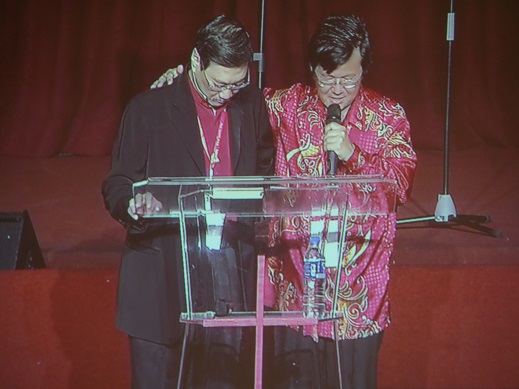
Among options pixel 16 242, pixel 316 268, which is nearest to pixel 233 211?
pixel 316 268

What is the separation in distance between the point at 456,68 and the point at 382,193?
3.85m

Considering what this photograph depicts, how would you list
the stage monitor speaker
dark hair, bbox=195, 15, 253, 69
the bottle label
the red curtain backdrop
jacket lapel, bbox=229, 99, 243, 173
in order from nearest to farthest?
the bottle label, dark hair, bbox=195, 15, 253, 69, jacket lapel, bbox=229, 99, 243, 173, the stage monitor speaker, the red curtain backdrop

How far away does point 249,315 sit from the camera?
1789 millimetres

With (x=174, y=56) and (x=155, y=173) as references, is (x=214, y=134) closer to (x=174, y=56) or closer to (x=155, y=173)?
(x=155, y=173)

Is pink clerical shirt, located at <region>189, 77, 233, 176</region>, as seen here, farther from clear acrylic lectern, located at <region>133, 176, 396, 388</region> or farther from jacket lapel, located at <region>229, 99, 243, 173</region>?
clear acrylic lectern, located at <region>133, 176, 396, 388</region>

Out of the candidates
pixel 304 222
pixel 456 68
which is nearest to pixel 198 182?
pixel 304 222

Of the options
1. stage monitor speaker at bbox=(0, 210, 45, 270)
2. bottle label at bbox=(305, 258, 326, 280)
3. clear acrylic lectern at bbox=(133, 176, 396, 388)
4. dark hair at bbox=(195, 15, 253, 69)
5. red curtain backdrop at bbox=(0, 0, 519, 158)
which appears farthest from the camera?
red curtain backdrop at bbox=(0, 0, 519, 158)

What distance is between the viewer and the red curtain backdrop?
5.16 meters

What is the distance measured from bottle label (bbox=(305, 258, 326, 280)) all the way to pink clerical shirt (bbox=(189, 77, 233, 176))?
0.38 metres

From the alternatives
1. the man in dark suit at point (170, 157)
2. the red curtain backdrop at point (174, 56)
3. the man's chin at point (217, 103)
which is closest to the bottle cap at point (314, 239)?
the man in dark suit at point (170, 157)

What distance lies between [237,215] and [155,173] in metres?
0.39

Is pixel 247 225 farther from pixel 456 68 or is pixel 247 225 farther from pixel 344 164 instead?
pixel 456 68


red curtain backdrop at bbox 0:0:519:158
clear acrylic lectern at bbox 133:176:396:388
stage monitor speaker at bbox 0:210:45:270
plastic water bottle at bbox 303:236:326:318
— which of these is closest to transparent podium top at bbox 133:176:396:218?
clear acrylic lectern at bbox 133:176:396:388

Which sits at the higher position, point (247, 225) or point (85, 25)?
point (85, 25)
